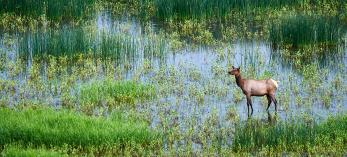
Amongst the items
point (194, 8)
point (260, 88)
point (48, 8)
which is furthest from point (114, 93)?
point (48, 8)

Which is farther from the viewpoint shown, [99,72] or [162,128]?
[99,72]

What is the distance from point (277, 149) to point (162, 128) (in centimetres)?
221

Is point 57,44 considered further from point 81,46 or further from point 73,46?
point 81,46

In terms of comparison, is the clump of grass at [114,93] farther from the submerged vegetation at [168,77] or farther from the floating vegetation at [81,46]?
the floating vegetation at [81,46]

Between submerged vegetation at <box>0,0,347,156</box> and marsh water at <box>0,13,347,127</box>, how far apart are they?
32 mm

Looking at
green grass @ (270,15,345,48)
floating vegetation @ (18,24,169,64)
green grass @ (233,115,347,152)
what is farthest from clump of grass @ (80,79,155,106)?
green grass @ (270,15,345,48)

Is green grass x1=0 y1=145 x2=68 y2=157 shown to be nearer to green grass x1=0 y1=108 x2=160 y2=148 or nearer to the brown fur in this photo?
green grass x1=0 y1=108 x2=160 y2=148

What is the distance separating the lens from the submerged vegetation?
12.2 m

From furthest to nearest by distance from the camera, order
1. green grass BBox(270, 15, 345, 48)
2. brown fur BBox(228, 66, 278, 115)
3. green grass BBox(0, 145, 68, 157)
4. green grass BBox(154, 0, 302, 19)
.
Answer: green grass BBox(154, 0, 302, 19)
green grass BBox(270, 15, 345, 48)
brown fur BBox(228, 66, 278, 115)
green grass BBox(0, 145, 68, 157)

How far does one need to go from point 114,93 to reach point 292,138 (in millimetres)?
4163

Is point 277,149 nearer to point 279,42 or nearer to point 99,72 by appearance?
point 99,72

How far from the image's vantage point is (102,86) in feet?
48.9

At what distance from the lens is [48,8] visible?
21141 mm

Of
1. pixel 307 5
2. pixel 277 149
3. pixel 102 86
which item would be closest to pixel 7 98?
pixel 102 86
